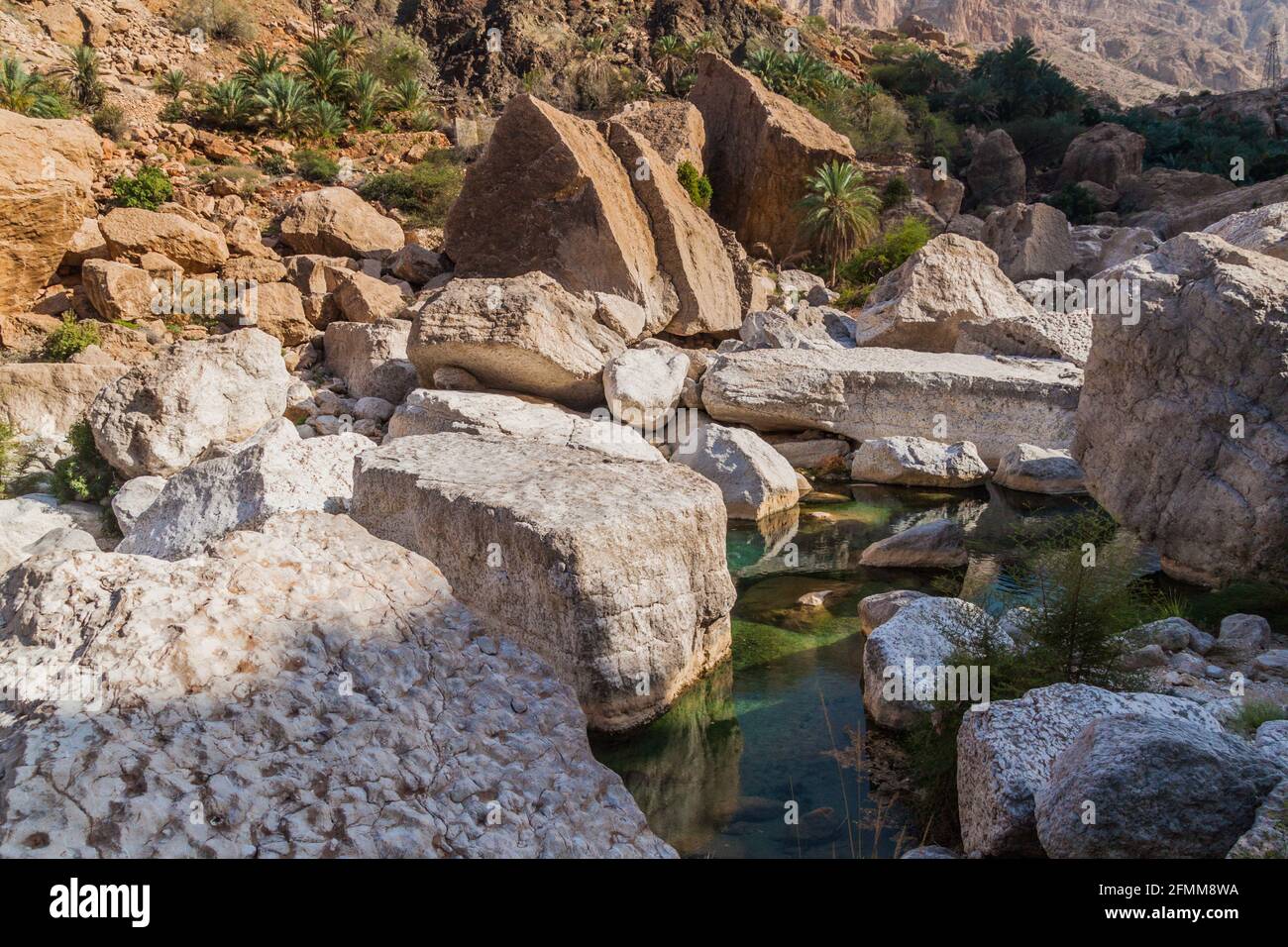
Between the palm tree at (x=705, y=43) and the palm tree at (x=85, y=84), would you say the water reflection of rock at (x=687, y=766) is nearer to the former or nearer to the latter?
the palm tree at (x=85, y=84)

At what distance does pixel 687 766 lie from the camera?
188 inches

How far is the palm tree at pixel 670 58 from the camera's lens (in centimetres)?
3152

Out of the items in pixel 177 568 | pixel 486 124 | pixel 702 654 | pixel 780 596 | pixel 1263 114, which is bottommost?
pixel 780 596

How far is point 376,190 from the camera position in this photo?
18.7 metres

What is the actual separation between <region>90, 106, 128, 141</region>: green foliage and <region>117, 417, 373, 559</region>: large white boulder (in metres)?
15.6

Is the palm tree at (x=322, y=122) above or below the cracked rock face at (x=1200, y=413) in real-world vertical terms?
above

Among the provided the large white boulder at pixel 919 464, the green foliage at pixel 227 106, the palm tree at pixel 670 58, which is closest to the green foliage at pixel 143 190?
the green foliage at pixel 227 106

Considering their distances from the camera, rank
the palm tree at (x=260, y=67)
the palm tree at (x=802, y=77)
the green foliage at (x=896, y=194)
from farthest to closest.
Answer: the palm tree at (x=802, y=77) → the green foliage at (x=896, y=194) → the palm tree at (x=260, y=67)

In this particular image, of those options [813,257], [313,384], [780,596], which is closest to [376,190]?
[313,384]

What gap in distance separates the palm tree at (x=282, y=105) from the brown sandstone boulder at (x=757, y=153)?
377 inches

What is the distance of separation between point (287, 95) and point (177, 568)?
67.7 ft

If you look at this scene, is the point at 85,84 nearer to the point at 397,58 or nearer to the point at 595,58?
the point at 397,58

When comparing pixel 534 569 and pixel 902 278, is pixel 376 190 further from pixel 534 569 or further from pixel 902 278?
pixel 534 569

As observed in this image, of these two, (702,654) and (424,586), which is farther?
(702,654)
